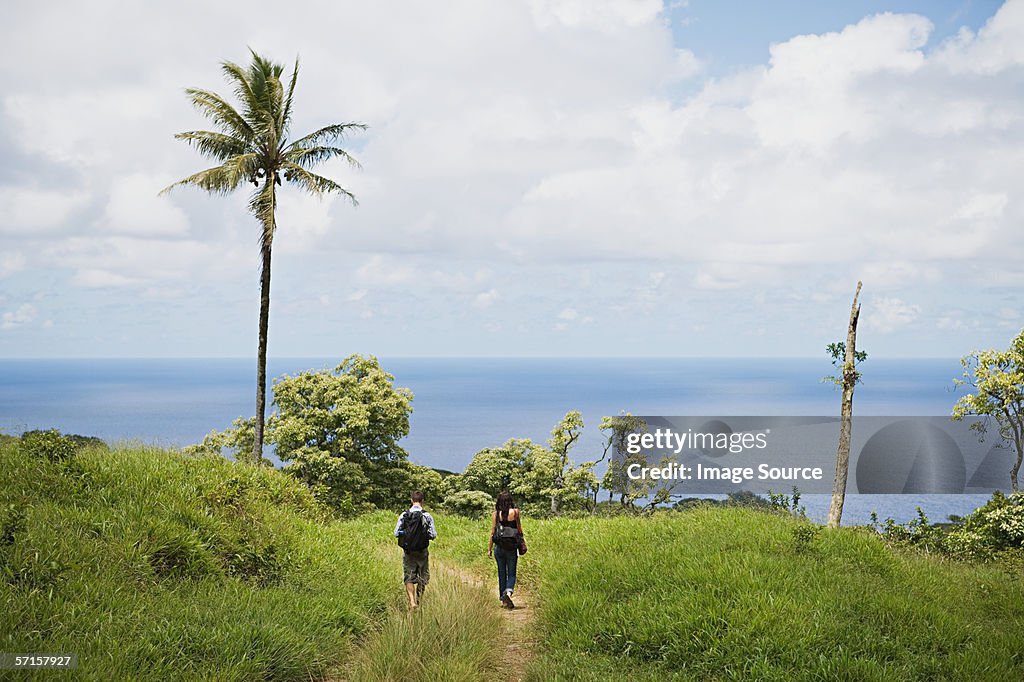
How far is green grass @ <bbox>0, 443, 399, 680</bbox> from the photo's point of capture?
7387 millimetres

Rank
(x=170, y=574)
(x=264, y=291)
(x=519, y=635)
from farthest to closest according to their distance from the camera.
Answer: (x=264, y=291) → (x=519, y=635) → (x=170, y=574)

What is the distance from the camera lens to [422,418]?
18088 centimetres

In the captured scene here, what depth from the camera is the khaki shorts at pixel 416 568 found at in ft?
33.3

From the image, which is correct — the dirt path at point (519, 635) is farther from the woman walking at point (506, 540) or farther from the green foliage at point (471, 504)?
the green foliage at point (471, 504)

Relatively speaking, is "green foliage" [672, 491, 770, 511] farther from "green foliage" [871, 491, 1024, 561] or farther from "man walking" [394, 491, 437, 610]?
"man walking" [394, 491, 437, 610]

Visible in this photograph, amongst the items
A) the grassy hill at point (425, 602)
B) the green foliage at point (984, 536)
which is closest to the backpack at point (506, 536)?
the grassy hill at point (425, 602)

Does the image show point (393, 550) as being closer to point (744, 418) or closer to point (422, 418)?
point (744, 418)

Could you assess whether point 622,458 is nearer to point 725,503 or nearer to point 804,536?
point 725,503

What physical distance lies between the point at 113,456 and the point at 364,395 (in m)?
14.6

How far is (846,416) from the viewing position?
17.9 m

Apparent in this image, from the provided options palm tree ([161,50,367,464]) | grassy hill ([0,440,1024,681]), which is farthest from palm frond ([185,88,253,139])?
grassy hill ([0,440,1024,681])

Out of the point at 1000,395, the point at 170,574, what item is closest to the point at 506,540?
the point at 170,574

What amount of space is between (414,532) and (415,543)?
5.7 inches

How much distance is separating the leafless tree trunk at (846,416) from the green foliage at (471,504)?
12.7 metres
